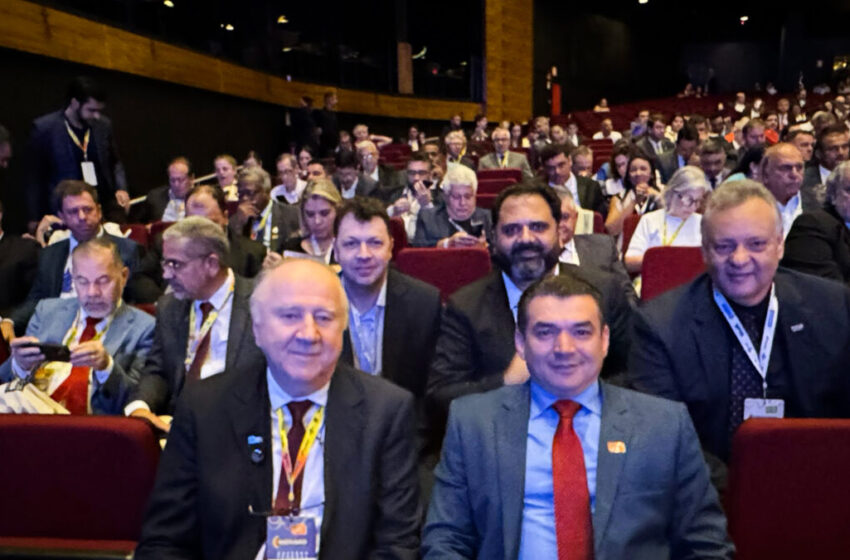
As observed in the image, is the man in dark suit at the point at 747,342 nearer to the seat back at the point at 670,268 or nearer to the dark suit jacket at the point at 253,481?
the dark suit jacket at the point at 253,481

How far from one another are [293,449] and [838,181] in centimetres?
226

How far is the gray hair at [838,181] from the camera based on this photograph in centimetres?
280

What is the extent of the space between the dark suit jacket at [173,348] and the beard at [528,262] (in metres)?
0.85

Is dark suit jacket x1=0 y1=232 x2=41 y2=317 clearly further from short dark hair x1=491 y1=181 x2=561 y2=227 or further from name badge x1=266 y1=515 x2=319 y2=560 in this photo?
name badge x1=266 y1=515 x2=319 y2=560

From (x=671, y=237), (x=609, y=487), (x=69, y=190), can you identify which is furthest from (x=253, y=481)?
(x=671, y=237)

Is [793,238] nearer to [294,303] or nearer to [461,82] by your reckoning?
[294,303]

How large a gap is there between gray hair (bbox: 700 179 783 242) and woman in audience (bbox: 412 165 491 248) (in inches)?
91.7

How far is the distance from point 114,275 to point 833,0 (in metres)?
26.4

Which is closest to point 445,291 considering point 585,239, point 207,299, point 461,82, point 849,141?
point 585,239

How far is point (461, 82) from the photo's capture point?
17.2 meters

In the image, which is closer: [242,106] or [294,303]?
[294,303]

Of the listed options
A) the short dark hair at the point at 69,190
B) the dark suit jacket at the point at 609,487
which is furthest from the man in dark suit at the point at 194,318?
the short dark hair at the point at 69,190

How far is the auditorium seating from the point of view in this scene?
1755 mm

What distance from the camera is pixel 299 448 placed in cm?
168
